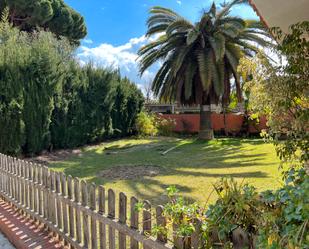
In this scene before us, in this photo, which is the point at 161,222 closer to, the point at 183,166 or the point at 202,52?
the point at 183,166

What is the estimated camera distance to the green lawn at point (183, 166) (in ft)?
22.9

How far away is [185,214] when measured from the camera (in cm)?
229

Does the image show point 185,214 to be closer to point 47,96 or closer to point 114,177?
point 114,177

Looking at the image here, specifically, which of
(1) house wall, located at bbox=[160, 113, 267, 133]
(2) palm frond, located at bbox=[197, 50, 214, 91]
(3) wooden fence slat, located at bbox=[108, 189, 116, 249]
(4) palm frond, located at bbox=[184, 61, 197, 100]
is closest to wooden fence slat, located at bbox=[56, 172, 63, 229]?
(3) wooden fence slat, located at bbox=[108, 189, 116, 249]

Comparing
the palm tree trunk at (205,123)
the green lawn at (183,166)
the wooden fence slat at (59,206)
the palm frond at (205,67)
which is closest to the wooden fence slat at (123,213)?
the wooden fence slat at (59,206)

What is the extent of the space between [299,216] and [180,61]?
13363mm

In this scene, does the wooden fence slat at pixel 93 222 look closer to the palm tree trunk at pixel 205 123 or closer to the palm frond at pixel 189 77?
the palm frond at pixel 189 77

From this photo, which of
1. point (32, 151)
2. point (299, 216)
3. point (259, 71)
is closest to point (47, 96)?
point (32, 151)

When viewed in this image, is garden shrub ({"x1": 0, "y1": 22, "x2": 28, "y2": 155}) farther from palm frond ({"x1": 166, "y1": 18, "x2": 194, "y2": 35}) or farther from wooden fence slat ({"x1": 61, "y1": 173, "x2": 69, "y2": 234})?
wooden fence slat ({"x1": 61, "y1": 173, "x2": 69, "y2": 234})

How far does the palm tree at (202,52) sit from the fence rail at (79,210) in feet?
34.3

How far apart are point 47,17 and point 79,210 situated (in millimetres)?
22617

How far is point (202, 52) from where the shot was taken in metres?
14.8

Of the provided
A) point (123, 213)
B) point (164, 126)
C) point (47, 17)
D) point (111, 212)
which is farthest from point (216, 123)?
point (123, 213)

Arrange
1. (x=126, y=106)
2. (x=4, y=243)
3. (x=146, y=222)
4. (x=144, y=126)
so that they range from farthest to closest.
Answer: (x=144, y=126) < (x=126, y=106) < (x=4, y=243) < (x=146, y=222)
